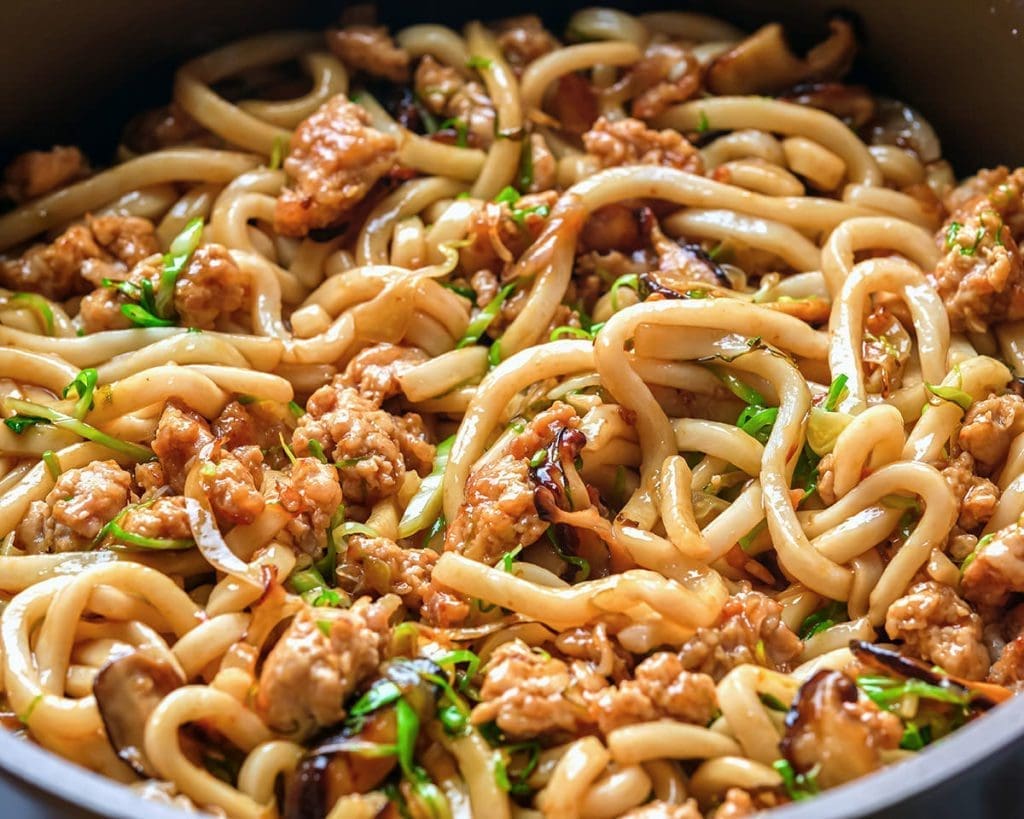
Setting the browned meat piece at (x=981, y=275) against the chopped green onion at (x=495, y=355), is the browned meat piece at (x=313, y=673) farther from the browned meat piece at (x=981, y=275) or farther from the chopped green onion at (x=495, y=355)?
the browned meat piece at (x=981, y=275)

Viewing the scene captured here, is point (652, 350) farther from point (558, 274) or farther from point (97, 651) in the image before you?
point (97, 651)

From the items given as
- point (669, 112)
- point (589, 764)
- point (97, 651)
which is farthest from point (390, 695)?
point (669, 112)

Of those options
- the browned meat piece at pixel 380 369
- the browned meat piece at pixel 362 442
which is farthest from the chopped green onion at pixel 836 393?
the browned meat piece at pixel 380 369

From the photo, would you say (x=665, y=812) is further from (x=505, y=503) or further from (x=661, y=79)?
(x=661, y=79)

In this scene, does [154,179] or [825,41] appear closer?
[154,179]

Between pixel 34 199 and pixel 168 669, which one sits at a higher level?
pixel 34 199

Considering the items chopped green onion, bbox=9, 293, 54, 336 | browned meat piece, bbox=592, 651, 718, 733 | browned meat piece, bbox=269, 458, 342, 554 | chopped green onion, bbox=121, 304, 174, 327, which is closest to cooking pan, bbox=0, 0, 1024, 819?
chopped green onion, bbox=9, 293, 54, 336

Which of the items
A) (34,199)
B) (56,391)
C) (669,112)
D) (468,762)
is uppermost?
(669,112)

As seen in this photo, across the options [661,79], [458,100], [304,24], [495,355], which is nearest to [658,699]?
[495,355]

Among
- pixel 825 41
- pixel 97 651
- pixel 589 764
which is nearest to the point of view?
pixel 589 764
